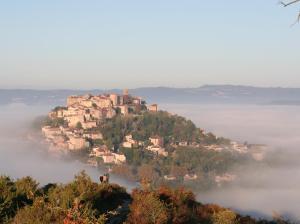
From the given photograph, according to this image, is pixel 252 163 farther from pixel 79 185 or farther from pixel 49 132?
pixel 79 185

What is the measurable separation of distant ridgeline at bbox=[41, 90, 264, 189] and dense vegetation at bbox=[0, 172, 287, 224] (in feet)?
436

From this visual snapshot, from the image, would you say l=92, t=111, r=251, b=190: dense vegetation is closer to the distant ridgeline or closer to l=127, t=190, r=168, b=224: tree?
the distant ridgeline

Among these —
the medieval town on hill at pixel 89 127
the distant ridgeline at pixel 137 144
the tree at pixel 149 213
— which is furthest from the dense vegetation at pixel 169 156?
the tree at pixel 149 213

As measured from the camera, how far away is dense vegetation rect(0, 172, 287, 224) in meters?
14.4

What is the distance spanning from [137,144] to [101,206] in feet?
537

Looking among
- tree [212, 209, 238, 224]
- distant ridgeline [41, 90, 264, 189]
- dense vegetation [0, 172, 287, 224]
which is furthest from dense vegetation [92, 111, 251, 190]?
tree [212, 209, 238, 224]

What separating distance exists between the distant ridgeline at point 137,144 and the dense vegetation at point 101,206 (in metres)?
133

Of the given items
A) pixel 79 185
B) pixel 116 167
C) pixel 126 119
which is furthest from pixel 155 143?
pixel 79 185

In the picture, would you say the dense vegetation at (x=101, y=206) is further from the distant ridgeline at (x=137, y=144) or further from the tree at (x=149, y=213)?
the distant ridgeline at (x=137, y=144)

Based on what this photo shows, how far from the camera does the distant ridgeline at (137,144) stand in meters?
164

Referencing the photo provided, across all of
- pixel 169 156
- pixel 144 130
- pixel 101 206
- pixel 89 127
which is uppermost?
pixel 101 206

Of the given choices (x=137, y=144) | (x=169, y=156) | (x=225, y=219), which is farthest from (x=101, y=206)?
(x=137, y=144)

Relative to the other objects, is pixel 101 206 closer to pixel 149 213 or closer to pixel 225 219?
pixel 149 213

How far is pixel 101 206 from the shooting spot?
1916 cm
